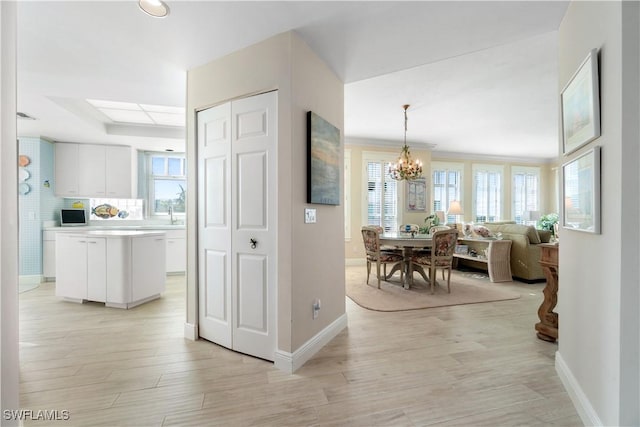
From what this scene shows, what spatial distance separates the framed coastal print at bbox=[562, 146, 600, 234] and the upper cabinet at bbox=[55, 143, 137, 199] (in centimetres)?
630

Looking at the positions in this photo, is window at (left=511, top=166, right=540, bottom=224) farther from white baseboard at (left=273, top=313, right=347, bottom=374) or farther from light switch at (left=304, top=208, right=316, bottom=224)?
light switch at (left=304, top=208, right=316, bottom=224)

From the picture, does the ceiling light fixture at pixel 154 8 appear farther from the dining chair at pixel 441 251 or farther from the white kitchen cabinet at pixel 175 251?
the white kitchen cabinet at pixel 175 251

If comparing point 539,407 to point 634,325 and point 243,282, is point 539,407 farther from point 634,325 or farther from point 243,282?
point 243,282

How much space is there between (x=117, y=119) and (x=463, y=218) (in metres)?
8.15

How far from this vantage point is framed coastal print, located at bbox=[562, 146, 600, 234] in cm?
142

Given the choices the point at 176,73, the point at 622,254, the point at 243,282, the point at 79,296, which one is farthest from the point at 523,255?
the point at 79,296

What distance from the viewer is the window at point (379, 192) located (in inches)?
261

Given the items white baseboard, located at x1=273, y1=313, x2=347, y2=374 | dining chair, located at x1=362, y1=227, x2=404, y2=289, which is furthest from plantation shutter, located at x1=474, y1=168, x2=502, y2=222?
white baseboard, located at x1=273, y1=313, x2=347, y2=374

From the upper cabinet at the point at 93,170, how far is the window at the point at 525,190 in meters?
9.96

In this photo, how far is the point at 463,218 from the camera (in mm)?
7918

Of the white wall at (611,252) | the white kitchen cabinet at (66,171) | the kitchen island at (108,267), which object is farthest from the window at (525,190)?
the white kitchen cabinet at (66,171)

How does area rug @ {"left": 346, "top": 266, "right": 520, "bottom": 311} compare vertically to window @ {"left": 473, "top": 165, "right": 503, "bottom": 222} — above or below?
below

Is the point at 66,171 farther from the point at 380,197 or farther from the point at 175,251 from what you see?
the point at 380,197

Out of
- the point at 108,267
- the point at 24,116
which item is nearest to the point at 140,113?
the point at 24,116
